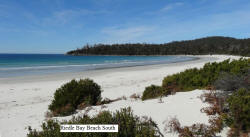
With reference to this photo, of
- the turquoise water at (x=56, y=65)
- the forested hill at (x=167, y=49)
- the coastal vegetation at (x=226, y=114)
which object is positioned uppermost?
the forested hill at (x=167, y=49)

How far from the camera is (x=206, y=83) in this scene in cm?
702

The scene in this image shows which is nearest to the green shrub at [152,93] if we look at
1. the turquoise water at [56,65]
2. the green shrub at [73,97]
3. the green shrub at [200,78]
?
the green shrub at [200,78]

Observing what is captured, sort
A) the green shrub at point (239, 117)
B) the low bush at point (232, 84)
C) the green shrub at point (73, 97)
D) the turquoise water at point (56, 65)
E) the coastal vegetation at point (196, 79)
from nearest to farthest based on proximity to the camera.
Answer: the green shrub at point (239, 117) → the low bush at point (232, 84) → the green shrub at point (73, 97) → the coastal vegetation at point (196, 79) → the turquoise water at point (56, 65)

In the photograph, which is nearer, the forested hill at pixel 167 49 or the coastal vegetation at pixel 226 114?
the coastal vegetation at pixel 226 114

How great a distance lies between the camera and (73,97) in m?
6.60

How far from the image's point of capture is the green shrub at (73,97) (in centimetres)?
618

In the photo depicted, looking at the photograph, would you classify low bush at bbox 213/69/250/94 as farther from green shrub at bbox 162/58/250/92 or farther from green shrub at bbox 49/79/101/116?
green shrub at bbox 49/79/101/116

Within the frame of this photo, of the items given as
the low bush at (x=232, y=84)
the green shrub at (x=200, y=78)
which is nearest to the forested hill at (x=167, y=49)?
the green shrub at (x=200, y=78)

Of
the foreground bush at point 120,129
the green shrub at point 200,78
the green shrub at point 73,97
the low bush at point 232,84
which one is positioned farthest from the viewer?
the green shrub at point 200,78

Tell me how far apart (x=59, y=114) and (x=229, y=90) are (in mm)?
4872

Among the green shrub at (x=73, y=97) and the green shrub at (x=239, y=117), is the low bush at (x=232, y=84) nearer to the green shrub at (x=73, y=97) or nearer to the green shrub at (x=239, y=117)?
the green shrub at (x=239, y=117)

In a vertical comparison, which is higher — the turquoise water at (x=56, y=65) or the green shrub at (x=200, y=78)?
the green shrub at (x=200, y=78)

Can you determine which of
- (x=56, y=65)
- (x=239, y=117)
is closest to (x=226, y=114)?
(x=239, y=117)

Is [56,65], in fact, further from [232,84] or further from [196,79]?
[232,84]
